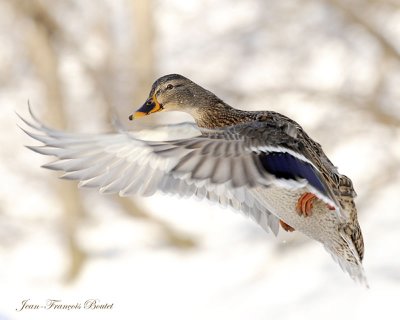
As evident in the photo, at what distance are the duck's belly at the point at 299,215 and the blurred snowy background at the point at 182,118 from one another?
10.0 feet

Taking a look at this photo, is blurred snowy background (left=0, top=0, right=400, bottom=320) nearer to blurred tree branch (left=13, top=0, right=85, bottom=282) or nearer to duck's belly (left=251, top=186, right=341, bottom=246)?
blurred tree branch (left=13, top=0, right=85, bottom=282)

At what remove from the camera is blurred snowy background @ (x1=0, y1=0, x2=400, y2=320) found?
6.79 m

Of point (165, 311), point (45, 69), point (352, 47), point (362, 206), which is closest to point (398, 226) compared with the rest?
point (362, 206)

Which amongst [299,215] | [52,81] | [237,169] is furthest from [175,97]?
[52,81]

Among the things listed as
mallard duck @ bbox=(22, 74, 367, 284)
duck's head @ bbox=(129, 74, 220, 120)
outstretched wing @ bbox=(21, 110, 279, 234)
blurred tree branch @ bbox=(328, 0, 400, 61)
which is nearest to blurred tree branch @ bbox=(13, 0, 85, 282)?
blurred tree branch @ bbox=(328, 0, 400, 61)

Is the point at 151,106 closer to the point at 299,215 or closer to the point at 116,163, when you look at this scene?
the point at 116,163

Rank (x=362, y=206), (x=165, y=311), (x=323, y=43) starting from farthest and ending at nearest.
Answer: (x=323, y=43) < (x=362, y=206) < (x=165, y=311)

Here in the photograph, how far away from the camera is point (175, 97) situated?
3543mm

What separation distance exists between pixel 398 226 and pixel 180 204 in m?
1.95

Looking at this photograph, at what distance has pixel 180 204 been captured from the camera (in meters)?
8.21

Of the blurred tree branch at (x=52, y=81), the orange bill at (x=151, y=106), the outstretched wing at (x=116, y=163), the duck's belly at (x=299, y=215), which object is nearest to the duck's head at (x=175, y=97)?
the orange bill at (x=151, y=106)

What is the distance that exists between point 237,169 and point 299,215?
17.0 inches

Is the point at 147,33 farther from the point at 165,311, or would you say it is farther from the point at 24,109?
the point at 165,311

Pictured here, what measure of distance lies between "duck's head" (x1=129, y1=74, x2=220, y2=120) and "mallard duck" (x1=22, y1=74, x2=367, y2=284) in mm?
77
